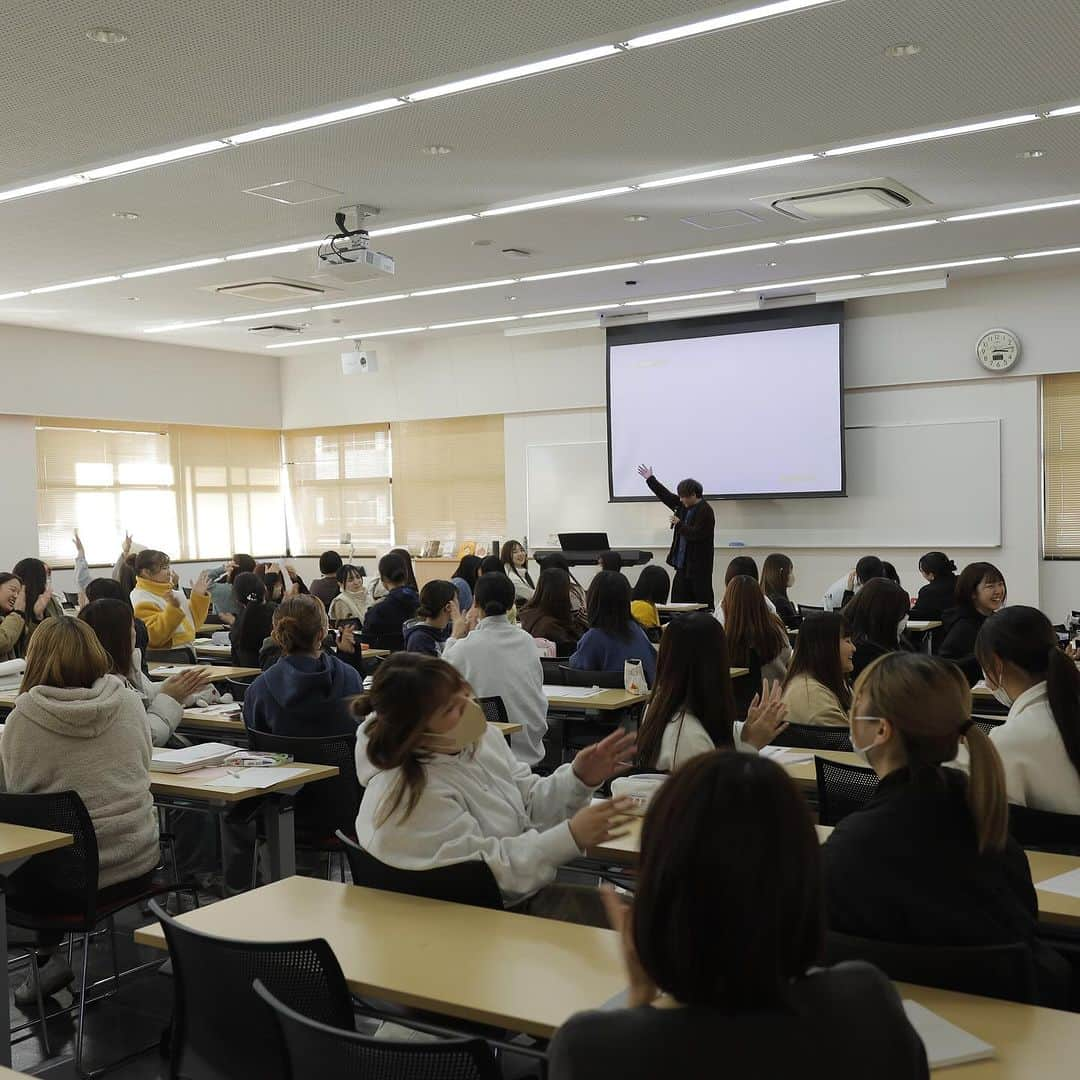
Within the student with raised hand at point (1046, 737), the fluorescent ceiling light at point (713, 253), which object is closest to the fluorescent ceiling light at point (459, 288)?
the fluorescent ceiling light at point (713, 253)

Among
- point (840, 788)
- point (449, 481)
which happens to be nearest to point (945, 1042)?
point (840, 788)

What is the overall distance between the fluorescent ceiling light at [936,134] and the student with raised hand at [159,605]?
470cm

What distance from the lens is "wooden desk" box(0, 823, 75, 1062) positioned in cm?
295

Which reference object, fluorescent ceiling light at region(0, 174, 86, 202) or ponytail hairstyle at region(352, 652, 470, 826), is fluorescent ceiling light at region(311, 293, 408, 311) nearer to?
fluorescent ceiling light at region(0, 174, 86, 202)

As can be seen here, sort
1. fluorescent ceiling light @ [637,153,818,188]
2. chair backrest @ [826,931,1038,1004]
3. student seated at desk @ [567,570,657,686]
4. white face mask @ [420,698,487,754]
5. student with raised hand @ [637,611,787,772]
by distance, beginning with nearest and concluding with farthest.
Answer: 1. chair backrest @ [826,931,1038,1004]
2. white face mask @ [420,698,487,754]
3. student with raised hand @ [637,611,787,772]
4. student seated at desk @ [567,570,657,686]
5. fluorescent ceiling light @ [637,153,818,188]

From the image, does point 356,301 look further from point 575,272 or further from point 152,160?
point 152,160

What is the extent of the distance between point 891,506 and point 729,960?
34.6 ft

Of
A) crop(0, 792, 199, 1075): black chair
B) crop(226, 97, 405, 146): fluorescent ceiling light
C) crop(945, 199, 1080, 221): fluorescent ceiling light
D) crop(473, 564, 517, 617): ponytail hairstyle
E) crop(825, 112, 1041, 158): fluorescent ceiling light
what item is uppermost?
crop(945, 199, 1080, 221): fluorescent ceiling light

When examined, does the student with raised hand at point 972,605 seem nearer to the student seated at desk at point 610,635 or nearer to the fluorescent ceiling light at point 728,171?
the student seated at desk at point 610,635

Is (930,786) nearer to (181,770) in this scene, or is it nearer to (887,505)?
(181,770)

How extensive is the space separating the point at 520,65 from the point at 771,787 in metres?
4.50

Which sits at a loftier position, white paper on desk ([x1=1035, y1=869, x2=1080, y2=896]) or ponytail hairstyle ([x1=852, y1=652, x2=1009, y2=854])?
ponytail hairstyle ([x1=852, y1=652, x2=1009, y2=854])

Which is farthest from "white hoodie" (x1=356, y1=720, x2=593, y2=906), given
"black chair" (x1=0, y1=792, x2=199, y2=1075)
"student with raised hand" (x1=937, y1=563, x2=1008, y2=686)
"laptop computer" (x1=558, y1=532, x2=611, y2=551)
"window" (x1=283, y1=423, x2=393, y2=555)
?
"window" (x1=283, y1=423, x2=393, y2=555)

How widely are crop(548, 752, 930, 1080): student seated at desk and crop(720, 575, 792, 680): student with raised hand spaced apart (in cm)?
420
